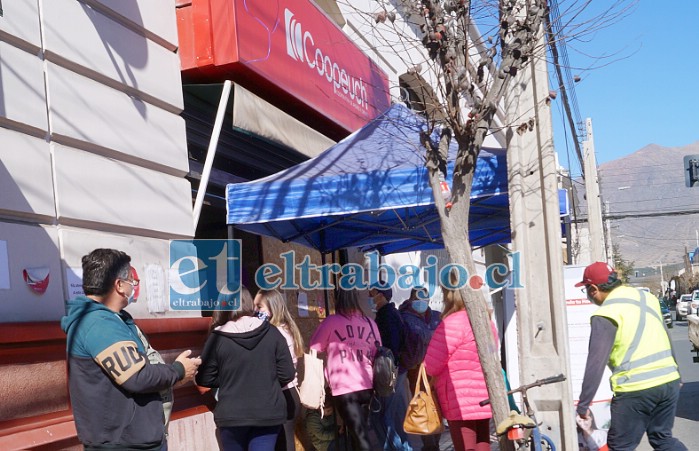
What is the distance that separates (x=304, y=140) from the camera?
29.1 ft

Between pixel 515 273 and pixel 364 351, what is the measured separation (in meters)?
1.78

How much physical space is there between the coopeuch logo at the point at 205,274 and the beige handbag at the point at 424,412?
168 cm

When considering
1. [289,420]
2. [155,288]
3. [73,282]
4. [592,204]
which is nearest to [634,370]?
[289,420]

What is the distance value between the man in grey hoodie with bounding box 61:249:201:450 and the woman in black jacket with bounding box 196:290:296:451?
1472 mm

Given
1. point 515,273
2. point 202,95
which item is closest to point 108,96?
point 202,95

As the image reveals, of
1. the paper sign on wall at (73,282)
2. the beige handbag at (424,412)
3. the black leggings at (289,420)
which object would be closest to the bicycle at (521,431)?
the beige handbag at (424,412)

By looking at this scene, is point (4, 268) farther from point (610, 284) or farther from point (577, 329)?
point (577, 329)

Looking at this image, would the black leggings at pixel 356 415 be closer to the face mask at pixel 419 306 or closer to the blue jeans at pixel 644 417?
the face mask at pixel 419 306

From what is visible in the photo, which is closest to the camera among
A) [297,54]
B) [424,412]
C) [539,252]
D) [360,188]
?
[539,252]

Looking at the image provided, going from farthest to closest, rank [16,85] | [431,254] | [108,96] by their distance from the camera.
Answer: [431,254], [108,96], [16,85]

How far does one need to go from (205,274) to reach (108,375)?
3.40 m

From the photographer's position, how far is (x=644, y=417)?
5.39 m

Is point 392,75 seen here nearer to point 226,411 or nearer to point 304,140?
point 304,140

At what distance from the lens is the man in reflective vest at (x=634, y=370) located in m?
5.34
